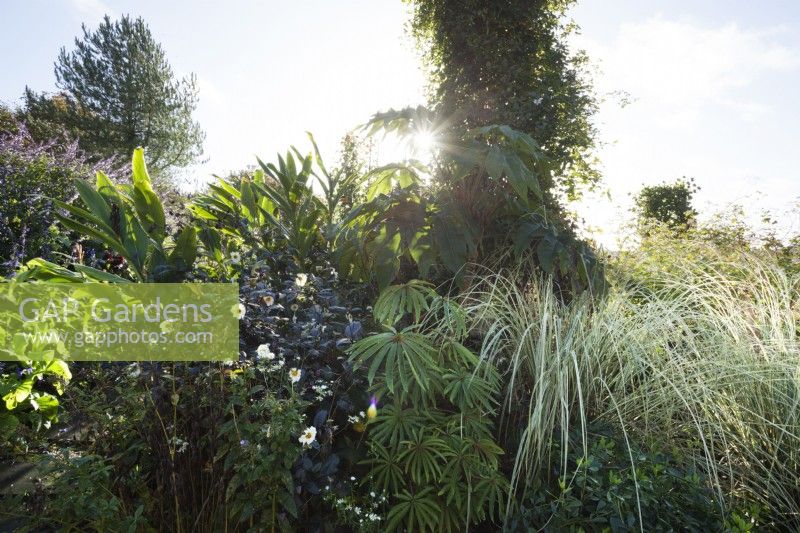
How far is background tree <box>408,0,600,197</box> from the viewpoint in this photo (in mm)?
4594

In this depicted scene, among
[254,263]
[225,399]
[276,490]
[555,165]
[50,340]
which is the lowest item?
[276,490]

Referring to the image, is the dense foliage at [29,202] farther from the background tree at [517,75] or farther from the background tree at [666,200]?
the background tree at [666,200]

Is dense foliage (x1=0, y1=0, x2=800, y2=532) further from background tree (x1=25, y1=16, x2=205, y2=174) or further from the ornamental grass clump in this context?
background tree (x1=25, y1=16, x2=205, y2=174)

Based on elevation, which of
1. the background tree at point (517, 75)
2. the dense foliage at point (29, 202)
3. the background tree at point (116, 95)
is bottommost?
the dense foliage at point (29, 202)

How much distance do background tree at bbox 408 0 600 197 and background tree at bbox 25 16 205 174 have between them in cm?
1526

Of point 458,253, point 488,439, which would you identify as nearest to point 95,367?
point 488,439

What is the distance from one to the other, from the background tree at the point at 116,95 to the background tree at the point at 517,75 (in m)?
15.3

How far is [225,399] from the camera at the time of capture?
5.48 feet

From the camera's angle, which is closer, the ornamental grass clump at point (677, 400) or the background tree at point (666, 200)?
the ornamental grass clump at point (677, 400)

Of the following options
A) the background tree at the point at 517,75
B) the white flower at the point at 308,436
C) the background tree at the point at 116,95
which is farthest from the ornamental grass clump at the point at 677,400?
the background tree at the point at 116,95

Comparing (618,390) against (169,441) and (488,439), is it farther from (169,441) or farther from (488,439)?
(169,441)

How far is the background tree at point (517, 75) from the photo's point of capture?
4594 mm

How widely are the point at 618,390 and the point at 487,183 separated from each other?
158 cm

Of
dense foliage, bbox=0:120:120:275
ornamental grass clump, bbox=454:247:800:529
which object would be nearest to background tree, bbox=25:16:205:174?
dense foliage, bbox=0:120:120:275
